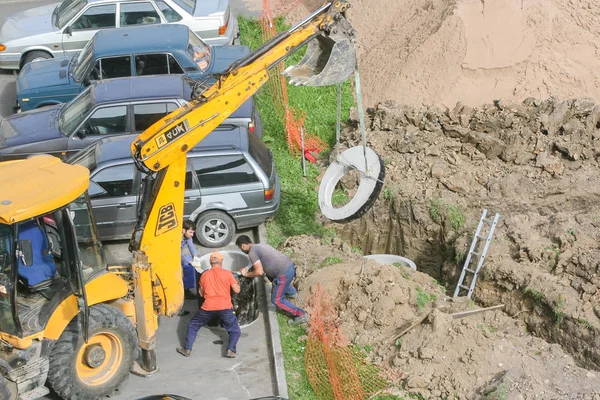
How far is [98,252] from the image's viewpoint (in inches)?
346

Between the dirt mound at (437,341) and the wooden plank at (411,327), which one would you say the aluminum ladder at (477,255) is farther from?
the wooden plank at (411,327)

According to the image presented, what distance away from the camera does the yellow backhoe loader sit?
7832 millimetres

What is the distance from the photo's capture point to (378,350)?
9.81m

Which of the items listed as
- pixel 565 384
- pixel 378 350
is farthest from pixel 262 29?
pixel 565 384

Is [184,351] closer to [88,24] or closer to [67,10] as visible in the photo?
[88,24]

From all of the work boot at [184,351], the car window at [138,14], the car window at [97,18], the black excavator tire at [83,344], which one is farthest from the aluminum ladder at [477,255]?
the car window at [97,18]

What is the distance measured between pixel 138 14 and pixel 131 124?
4399mm

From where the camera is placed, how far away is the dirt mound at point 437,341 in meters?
8.99

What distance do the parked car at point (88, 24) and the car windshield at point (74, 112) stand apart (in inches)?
137

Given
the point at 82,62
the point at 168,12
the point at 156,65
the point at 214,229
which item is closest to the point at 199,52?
the point at 156,65

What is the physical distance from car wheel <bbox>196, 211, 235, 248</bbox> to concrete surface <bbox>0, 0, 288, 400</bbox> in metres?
1.35

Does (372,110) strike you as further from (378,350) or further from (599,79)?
(378,350)

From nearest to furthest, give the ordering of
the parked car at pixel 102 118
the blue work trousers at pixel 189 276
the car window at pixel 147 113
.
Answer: the blue work trousers at pixel 189 276
the parked car at pixel 102 118
the car window at pixel 147 113

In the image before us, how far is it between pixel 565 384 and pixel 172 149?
526 cm
